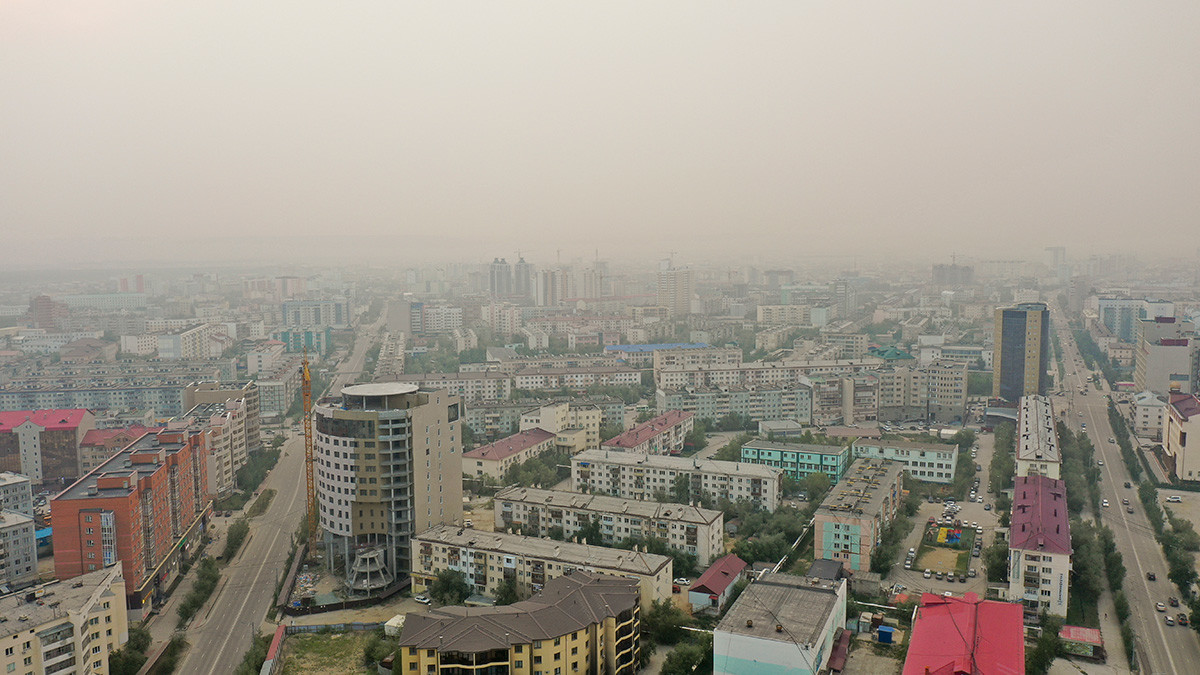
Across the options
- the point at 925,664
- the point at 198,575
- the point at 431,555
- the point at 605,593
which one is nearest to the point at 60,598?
the point at 198,575

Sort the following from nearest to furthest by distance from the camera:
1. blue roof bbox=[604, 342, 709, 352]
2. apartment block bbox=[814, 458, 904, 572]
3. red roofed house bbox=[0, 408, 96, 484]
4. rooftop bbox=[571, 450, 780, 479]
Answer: apartment block bbox=[814, 458, 904, 572] → rooftop bbox=[571, 450, 780, 479] → red roofed house bbox=[0, 408, 96, 484] → blue roof bbox=[604, 342, 709, 352]

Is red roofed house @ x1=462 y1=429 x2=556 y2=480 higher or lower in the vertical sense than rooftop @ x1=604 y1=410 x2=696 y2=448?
lower

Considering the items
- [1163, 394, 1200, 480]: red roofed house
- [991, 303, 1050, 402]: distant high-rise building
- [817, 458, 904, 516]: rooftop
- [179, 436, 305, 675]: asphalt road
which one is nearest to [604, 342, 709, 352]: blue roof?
[991, 303, 1050, 402]: distant high-rise building

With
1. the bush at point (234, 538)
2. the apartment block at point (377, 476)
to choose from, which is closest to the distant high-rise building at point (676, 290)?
the bush at point (234, 538)

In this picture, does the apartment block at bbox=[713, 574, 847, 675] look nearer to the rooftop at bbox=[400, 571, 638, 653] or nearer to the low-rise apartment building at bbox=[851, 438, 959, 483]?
the rooftop at bbox=[400, 571, 638, 653]

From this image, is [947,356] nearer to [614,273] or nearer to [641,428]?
[641,428]

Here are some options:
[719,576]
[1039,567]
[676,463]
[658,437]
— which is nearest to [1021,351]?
[658,437]
